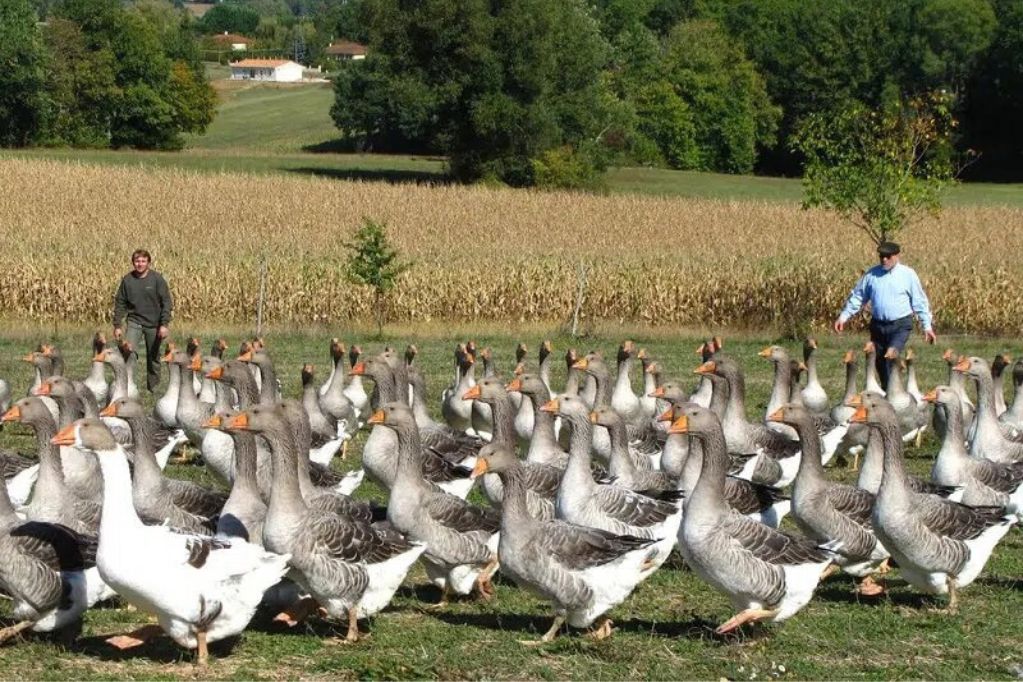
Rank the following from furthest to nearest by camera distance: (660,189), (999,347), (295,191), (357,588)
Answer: (660,189) → (295,191) → (999,347) → (357,588)

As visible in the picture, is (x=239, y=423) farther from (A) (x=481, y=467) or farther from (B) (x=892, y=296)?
(B) (x=892, y=296)

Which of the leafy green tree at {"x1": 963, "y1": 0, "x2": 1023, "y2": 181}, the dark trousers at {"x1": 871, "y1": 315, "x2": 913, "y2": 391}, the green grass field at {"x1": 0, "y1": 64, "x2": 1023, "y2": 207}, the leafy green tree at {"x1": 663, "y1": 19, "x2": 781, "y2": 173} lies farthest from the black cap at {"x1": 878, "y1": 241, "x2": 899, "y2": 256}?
the leafy green tree at {"x1": 663, "y1": 19, "x2": 781, "y2": 173}

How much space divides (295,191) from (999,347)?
110ft

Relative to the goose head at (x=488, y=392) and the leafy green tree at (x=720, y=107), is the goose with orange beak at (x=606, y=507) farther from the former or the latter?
the leafy green tree at (x=720, y=107)

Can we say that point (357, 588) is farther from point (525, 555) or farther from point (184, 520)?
point (184, 520)

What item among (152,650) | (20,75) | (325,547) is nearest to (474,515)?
(325,547)

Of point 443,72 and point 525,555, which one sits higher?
point 443,72

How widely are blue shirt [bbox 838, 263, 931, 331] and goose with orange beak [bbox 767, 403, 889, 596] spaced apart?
695 centimetres

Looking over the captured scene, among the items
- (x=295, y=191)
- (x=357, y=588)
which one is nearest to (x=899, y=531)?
(x=357, y=588)

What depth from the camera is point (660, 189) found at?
83250mm

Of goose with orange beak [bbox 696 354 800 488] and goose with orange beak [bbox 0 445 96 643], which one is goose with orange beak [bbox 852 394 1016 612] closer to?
goose with orange beak [bbox 696 354 800 488]

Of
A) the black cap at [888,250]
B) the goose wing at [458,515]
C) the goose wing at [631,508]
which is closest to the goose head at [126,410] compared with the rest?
the goose wing at [458,515]

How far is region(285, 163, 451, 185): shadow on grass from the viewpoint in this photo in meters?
75.2

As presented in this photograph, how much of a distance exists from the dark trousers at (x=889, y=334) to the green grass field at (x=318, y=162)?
39.1 meters
